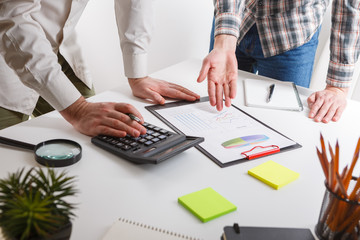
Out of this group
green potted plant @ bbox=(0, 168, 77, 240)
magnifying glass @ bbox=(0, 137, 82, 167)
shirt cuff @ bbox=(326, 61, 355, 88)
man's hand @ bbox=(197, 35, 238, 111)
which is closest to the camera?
green potted plant @ bbox=(0, 168, 77, 240)

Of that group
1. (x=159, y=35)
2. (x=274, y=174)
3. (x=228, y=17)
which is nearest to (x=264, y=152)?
(x=274, y=174)

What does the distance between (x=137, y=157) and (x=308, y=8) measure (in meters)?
1.06

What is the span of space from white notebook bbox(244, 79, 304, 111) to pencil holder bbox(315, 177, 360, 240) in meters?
0.61

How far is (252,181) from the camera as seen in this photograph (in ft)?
2.55

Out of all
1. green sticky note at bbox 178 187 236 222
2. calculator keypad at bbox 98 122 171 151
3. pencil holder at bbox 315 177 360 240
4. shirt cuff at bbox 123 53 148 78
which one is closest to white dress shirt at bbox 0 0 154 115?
shirt cuff at bbox 123 53 148 78

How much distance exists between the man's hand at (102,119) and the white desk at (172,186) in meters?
0.03

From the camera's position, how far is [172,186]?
0.74 meters

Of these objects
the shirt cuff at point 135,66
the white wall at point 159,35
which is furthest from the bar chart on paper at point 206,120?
the white wall at point 159,35

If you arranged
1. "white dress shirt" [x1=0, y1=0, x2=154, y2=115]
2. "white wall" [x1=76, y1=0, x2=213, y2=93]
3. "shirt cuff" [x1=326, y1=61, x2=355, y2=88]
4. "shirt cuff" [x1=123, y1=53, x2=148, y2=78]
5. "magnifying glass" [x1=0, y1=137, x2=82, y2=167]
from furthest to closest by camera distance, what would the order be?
1. "white wall" [x1=76, y1=0, x2=213, y2=93]
2. "shirt cuff" [x1=326, y1=61, x2=355, y2=88]
3. "shirt cuff" [x1=123, y1=53, x2=148, y2=78]
4. "white dress shirt" [x1=0, y1=0, x2=154, y2=115]
5. "magnifying glass" [x1=0, y1=137, x2=82, y2=167]

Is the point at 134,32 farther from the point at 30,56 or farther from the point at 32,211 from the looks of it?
the point at 32,211

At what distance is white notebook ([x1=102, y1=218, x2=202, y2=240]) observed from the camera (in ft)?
1.93

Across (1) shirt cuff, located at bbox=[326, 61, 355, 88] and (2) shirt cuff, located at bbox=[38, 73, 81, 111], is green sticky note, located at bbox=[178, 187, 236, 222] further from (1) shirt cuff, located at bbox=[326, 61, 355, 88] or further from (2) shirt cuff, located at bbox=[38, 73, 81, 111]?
(1) shirt cuff, located at bbox=[326, 61, 355, 88]

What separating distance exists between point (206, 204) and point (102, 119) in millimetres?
376

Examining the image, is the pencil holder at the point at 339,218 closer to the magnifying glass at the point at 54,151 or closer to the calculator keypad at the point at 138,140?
the calculator keypad at the point at 138,140
